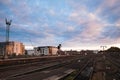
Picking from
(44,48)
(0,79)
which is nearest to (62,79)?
(0,79)

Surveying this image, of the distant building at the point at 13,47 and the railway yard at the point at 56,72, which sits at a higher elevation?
the distant building at the point at 13,47

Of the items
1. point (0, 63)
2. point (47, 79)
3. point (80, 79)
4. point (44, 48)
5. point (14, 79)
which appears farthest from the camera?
point (44, 48)

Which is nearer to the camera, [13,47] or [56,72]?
[56,72]

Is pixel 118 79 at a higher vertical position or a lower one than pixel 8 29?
lower

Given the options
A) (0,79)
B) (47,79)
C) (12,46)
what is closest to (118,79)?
(47,79)

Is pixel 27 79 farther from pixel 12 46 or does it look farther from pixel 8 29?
pixel 12 46

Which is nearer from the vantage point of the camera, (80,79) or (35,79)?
(35,79)

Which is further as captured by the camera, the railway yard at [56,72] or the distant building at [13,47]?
the distant building at [13,47]

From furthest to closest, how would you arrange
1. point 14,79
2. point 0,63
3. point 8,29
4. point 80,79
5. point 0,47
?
point 0,47 < point 8,29 < point 0,63 < point 80,79 < point 14,79

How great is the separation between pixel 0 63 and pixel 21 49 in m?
122

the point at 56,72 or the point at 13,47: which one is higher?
the point at 13,47

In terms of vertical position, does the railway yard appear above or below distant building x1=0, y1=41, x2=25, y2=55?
below

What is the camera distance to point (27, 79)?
25781mm

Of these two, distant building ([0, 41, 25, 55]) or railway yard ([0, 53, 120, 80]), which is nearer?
railway yard ([0, 53, 120, 80])
